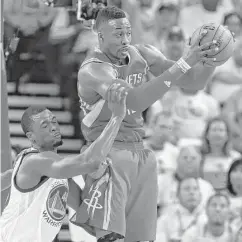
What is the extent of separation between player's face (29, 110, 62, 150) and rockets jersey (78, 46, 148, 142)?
0.24m

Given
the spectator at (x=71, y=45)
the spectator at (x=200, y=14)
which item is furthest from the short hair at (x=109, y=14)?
the spectator at (x=200, y=14)

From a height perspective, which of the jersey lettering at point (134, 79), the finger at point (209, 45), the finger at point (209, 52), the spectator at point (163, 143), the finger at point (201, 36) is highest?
the finger at point (201, 36)

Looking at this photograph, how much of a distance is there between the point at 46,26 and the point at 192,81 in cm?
306

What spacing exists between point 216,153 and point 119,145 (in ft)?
9.60

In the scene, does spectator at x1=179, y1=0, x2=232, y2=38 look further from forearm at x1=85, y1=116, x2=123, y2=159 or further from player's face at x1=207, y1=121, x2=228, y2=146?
forearm at x1=85, y1=116, x2=123, y2=159

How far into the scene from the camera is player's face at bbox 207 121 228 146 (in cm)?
822

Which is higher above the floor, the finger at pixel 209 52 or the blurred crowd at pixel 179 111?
the finger at pixel 209 52

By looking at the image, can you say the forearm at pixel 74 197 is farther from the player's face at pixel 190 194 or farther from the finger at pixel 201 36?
the player's face at pixel 190 194

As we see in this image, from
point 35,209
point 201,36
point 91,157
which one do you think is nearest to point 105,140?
point 91,157

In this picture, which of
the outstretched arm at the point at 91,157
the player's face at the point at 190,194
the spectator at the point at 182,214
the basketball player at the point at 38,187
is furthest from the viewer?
the player's face at the point at 190,194

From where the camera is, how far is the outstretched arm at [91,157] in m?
5.07

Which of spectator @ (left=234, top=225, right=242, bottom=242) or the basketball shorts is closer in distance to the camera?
the basketball shorts

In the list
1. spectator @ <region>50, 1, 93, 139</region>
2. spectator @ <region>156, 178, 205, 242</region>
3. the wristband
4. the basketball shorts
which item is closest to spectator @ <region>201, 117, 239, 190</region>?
spectator @ <region>156, 178, 205, 242</region>

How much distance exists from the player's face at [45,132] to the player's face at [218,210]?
243 centimetres
